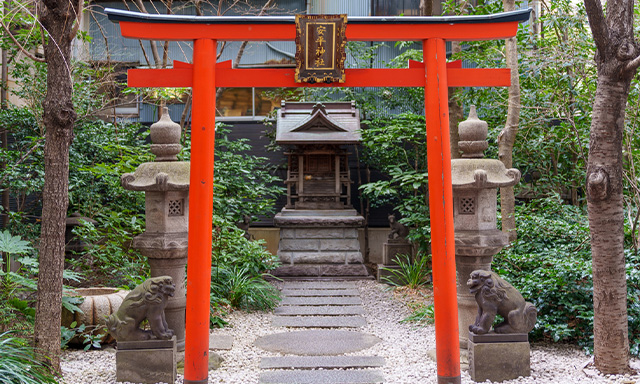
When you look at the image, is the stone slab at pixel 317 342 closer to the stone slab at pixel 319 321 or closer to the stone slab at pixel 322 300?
the stone slab at pixel 319 321

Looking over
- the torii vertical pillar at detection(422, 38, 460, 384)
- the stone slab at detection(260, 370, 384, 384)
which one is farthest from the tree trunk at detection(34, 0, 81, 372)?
the torii vertical pillar at detection(422, 38, 460, 384)

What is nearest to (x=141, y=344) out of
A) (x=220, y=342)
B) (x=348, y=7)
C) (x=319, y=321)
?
(x=220, y=342)

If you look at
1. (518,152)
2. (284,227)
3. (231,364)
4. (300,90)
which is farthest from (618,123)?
(300,90)

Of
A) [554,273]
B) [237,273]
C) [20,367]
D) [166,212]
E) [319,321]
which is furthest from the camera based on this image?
[237,273]

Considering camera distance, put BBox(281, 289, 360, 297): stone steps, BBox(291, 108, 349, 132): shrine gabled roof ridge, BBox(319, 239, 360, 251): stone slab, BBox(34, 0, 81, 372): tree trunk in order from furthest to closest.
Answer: BBox(291, 108, 349, 132): shrine gabled roof ridge, BBox(319, 239, 360, 251): stone slab, BBox(281, 289, 360, 297): stone steps, BBox(34, 0, 81, 372): tree trunk

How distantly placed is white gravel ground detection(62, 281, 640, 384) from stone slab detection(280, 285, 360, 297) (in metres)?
1.35

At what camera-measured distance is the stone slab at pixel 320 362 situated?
15.7 feet

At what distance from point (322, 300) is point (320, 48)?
4.29 metres

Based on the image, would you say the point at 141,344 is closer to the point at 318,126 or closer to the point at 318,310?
the point at 318,310

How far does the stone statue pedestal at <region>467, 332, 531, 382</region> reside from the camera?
4348mm

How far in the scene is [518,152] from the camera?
8.67 metres

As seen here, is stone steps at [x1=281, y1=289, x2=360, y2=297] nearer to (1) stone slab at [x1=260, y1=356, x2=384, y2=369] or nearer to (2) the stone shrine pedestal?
(2) the stone shrine pedestal

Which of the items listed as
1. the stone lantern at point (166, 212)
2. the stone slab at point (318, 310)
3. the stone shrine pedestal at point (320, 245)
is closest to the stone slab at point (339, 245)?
the stone shrine pedestal at point (320, 245)

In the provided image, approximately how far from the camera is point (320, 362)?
16.0 feet
